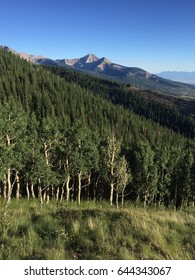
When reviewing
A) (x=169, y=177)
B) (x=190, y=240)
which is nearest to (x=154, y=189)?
(x=169, y=177)

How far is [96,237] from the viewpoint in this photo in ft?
36.0

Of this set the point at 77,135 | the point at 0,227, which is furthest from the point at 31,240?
the point at 77,135

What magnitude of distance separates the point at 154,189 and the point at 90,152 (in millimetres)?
17095

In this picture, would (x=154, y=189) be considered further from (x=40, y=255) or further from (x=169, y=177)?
(x=40, y=255)

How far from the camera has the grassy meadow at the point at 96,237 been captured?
378 inches

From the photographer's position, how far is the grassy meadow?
9.59 meters

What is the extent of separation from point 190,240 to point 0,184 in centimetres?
6134

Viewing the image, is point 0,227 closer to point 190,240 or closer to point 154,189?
Result: point 190,240

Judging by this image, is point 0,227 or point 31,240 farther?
point 0,227
